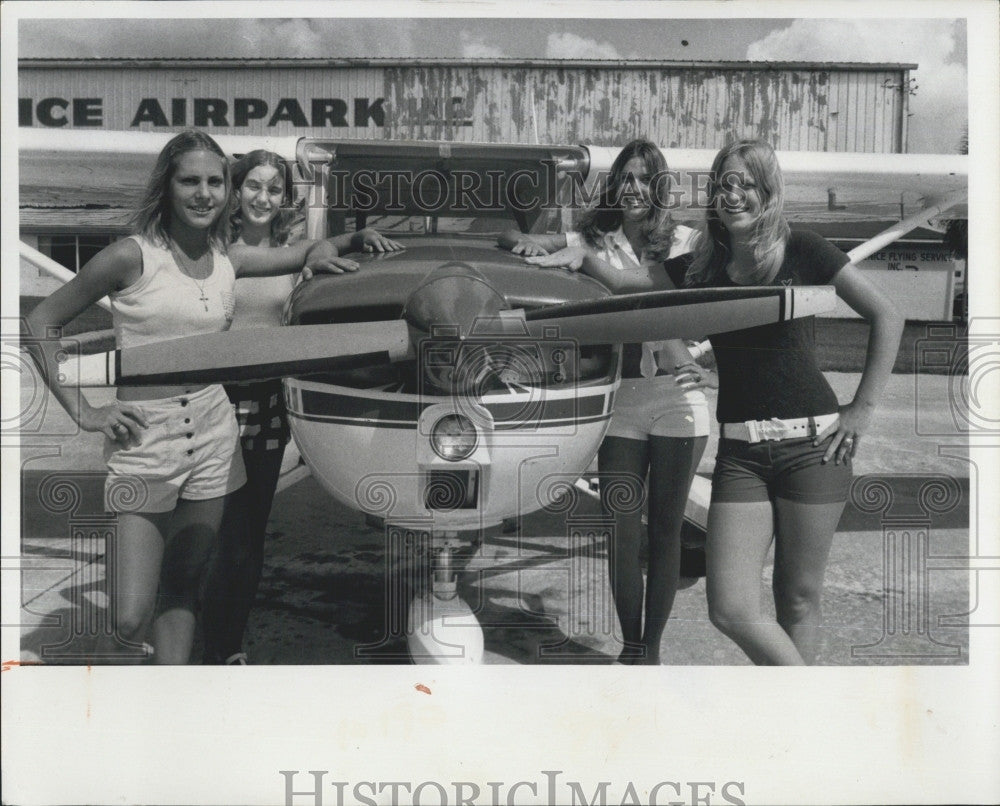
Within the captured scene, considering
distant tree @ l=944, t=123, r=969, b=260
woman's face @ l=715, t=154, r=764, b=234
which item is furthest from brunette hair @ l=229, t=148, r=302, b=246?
distant tree @ l=944, t=123, r=969, b=260

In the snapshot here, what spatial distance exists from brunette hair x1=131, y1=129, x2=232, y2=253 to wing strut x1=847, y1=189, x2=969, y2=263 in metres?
1.70

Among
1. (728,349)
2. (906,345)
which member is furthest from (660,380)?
(906,345)

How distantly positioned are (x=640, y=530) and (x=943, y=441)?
0.85 m

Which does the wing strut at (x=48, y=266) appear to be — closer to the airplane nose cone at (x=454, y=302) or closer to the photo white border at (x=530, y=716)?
the photo white border at (x=530, y=716)

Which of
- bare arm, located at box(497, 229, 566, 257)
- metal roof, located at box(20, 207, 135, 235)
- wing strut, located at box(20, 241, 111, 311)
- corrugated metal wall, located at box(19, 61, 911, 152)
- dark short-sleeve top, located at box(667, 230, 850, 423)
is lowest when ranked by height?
dark short-sleeve top, located at box(667, 230, 850, 423)

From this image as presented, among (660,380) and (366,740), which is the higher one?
(660,380)

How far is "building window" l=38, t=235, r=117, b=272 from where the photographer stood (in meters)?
2.16

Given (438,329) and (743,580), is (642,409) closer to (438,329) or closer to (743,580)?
(743,580)

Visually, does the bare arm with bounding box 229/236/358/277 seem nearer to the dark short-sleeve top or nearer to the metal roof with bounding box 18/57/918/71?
the metal roof with bounding box 18/57/918/71

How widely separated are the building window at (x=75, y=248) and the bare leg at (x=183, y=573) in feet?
2.27

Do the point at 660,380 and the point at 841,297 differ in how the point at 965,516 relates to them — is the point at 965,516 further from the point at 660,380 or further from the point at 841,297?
the point at 660,380

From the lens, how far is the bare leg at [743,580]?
2.15m

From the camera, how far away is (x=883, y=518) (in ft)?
7.27

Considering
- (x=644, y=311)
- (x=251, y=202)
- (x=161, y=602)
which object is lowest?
(x=161, y=602)
